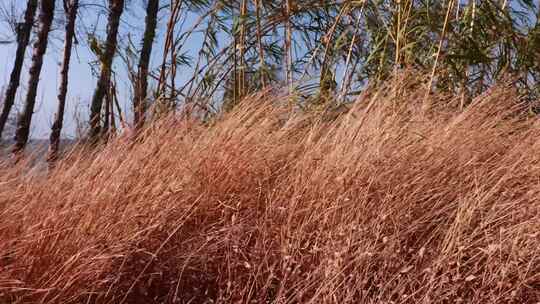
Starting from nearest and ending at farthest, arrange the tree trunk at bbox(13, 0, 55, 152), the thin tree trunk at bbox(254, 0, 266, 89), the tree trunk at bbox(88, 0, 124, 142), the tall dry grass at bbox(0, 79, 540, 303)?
the tall dry grass at bbox(0, 79, 540, 303)
the thin tree trunk at bbox(254, 0, 266, 89)
the tree trunk at bbox(88, 0, 124, 142)
the tree trunk at bbox(13, 0, 55, 152)

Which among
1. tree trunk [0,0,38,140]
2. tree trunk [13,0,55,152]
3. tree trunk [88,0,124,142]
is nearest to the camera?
tree trunk [88,0,124,142]

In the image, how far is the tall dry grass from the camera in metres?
1.84

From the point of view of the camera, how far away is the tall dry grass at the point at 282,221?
1.84m

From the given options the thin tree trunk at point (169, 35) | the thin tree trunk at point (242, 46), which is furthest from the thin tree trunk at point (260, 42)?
the thin tree trunk at point (169, 35)

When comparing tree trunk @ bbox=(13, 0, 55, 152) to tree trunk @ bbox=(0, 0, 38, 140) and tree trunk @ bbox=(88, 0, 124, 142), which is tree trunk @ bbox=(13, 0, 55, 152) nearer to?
tree trunk @ bbox=(88, 0, 124, 142)

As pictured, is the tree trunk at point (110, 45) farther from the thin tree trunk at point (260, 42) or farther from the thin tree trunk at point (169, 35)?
the thin tree trunk at point (260, 42)

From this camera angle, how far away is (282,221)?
2141 millimetres

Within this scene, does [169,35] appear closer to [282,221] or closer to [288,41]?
[288,41]

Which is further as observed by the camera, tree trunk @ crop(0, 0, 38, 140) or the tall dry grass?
tree trunk @ crop(0, 0, 38, 140)

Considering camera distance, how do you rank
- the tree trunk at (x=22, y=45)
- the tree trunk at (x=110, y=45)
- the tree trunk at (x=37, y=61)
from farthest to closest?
1. the tree trunk at (x=22, y=45)
2. the tree trunk at (x=37, y=61)
3. the tree trunk at (x=110, y=45)

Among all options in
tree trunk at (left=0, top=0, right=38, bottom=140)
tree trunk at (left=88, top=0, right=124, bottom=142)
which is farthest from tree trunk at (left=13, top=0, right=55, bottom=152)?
tree trunk at (left=0, top=0, right=38, bottom=140)

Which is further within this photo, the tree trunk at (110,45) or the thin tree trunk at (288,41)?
the tree trunk at (110,45)

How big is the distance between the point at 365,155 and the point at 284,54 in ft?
6.38

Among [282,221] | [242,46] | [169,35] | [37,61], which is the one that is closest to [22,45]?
[37,61]
